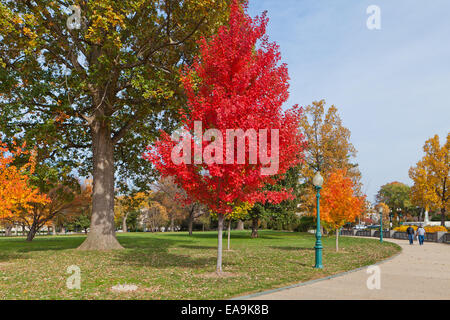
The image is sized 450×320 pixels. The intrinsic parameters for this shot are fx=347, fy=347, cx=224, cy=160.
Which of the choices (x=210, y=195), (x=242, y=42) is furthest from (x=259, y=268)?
(x=242, y=42)

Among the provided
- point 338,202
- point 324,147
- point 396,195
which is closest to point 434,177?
point 324,147

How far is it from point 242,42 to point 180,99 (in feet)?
28.3

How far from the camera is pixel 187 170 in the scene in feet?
38.2

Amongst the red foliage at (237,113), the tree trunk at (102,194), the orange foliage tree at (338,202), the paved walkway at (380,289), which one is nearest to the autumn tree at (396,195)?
the orange foliage tree at (338,202)

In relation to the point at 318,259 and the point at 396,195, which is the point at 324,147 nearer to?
the point at 318,259

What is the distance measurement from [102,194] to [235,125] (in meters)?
12.8

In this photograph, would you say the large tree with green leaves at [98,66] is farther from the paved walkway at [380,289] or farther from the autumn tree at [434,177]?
the autumn tree at [434,177]

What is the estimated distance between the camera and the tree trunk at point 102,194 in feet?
68.0

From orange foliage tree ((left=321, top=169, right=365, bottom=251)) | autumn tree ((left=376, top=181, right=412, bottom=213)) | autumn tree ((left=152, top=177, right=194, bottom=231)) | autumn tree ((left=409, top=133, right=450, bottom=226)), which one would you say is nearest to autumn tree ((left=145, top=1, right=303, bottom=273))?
orange foliage tree ((left=321, top=169, right=365, bottom=251))

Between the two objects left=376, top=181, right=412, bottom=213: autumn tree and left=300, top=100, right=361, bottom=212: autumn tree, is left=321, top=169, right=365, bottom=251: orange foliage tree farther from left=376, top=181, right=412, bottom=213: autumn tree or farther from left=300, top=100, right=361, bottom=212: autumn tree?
left=376, top=181, right=412, bottom=213: autumn tree

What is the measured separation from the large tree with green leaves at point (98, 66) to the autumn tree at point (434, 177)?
35610 mm

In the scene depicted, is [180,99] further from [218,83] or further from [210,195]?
[210,195]

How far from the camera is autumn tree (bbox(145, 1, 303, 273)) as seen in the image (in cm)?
1105

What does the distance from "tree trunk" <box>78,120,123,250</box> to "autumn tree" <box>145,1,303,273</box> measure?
1052 cm
